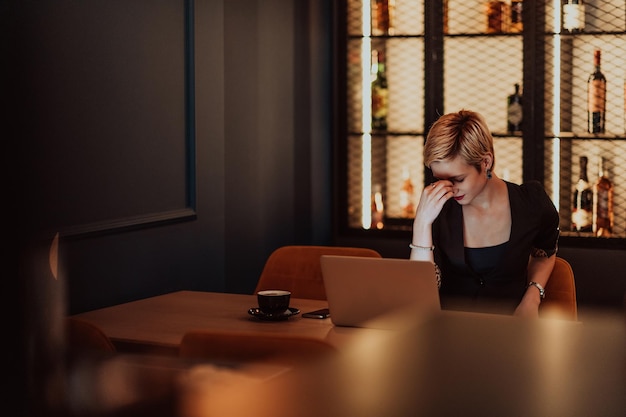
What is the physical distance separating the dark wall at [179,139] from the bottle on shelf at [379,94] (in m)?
0.22

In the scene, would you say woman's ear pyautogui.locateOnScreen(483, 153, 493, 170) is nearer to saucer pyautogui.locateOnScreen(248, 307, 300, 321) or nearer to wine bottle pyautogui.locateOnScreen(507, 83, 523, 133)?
saucer pyautogui.locateOnScreen(248, 307, 300, 321)

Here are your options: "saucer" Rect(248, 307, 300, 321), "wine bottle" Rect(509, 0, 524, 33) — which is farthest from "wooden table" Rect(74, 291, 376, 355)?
"wine bottle" Rect(509, 0, 524, 33)

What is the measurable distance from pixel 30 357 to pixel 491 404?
0.18m

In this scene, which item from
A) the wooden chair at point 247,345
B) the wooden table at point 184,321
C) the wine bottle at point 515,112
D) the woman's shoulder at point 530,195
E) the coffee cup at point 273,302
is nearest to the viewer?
the wooden chair at point 247,345

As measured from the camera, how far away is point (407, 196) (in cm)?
413

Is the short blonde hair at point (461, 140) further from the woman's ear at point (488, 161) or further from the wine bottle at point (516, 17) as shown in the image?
the wine bottle at point (516, 17)

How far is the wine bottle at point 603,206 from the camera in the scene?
3.74m

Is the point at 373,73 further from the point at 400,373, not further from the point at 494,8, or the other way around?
the point at 400,373

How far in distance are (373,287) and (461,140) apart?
643 mm

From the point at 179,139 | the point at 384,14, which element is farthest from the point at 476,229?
the point at 384,14

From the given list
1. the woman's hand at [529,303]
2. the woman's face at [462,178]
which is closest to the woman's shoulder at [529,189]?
the woman's face at [462,178]

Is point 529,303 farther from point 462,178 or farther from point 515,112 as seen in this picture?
point 515,112

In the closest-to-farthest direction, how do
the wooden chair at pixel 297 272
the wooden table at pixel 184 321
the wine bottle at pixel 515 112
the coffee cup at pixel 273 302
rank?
the wooden table at pixel 184 321, the coffee cup at pixel 273 302, the wooden chair at pixel 297 272, the wine bottle at pixel 515 112

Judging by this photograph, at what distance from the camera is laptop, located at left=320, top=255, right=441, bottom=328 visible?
186cm
